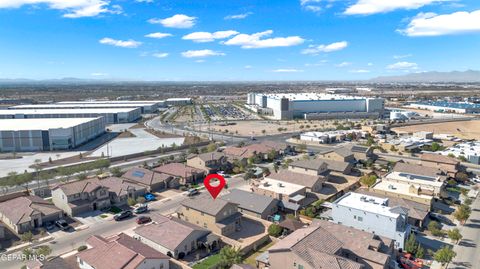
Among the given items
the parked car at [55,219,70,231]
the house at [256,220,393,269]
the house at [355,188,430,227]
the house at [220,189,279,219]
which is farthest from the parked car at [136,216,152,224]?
the house at [355,188,430,227]

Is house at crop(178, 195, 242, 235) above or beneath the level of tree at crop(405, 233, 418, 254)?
above

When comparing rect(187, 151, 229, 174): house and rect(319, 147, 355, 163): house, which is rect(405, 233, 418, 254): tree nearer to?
rect(319, 147, 355, 163): house

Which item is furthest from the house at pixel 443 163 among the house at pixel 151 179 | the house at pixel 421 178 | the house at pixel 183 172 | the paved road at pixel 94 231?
the paved road at pixel 94 231

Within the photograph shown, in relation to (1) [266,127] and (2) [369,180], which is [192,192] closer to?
(2) [369,180]

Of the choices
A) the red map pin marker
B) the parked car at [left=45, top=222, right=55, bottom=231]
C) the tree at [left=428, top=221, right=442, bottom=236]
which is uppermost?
the red map pin marker

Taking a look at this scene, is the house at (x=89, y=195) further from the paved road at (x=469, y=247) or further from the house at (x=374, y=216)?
the paved road at (x=469, y=247)

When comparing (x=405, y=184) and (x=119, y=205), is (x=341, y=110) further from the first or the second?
(x=119, y=205)

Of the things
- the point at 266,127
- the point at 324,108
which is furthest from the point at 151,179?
the point at 324,108
